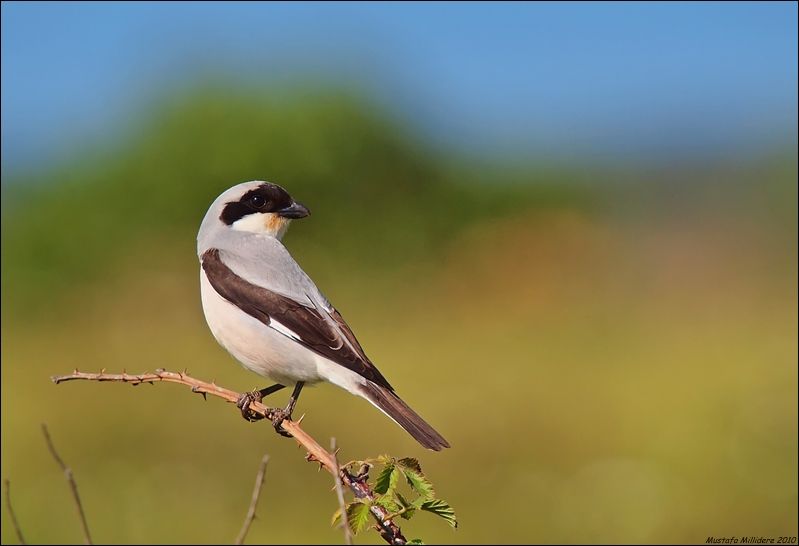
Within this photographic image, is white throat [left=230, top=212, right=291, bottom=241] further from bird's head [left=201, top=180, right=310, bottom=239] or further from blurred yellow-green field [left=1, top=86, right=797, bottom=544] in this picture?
blurred yellow-green field [left=1, top=86, right=797, bottom=544]

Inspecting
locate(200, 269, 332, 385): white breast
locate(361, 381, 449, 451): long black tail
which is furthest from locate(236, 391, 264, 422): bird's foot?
locate(361, 381, 449, 451): long black tail

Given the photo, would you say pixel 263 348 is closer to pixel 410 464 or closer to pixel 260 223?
pixel 260 223

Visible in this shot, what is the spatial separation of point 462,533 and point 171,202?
30.4 ft

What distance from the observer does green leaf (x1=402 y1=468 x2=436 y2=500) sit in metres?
2.31

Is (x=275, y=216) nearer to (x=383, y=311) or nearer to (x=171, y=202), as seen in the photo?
(x=383, y=311)

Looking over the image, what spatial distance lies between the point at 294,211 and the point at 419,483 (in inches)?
78.8

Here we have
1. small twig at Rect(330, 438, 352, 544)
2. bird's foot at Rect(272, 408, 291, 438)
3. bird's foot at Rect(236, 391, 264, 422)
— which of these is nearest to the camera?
small twig at Rect(330, 438, 352, 544)

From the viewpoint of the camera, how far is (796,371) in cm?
1055

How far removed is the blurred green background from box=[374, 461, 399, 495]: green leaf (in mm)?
5048

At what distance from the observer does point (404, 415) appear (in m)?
3.54

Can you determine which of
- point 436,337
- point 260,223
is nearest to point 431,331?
point 436,337

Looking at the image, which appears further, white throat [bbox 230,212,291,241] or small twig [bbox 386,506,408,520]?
white throat [bbox 230,212,291,241]

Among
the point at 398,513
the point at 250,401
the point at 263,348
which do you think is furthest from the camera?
the point at 263,348

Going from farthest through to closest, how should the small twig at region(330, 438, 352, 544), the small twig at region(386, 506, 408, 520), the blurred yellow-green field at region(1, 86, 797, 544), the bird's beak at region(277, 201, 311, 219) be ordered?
the blurred yellow-green field at region(1, 86, 797, 544)
the bird's beak at region(277, 201, 311, 219)
the small twig at region(386, 506, 408, 520)
the small twig at region(330, 438, 352, 544)
